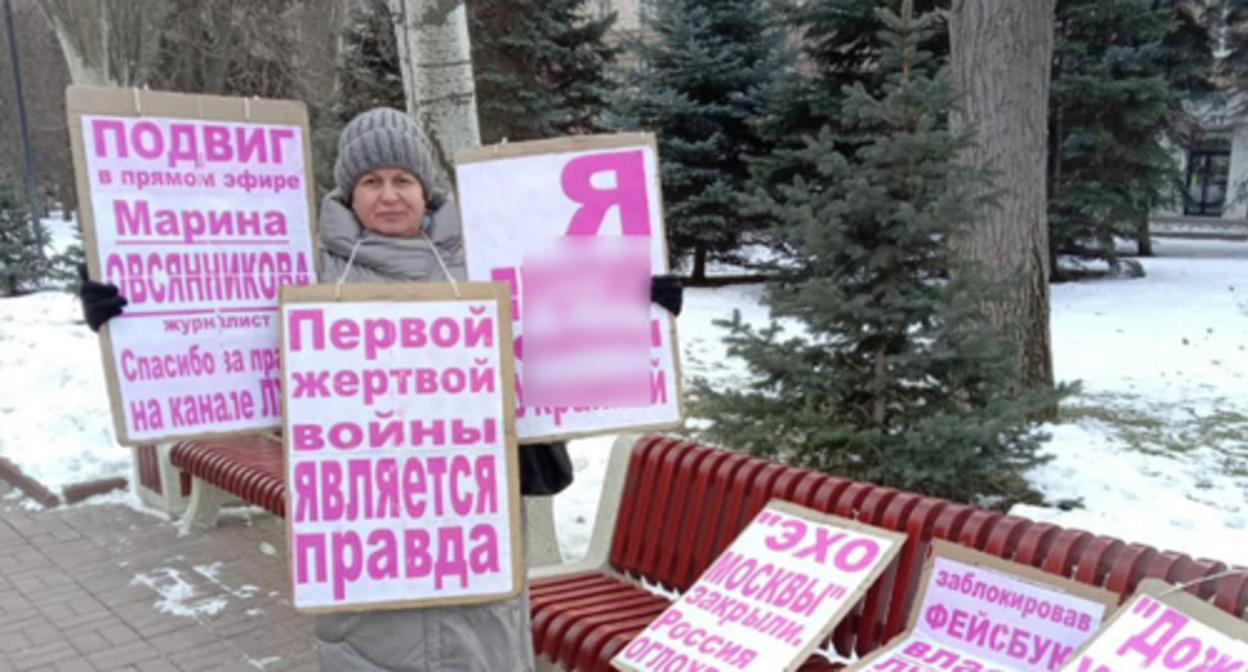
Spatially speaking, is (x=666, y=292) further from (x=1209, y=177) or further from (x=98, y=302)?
(x=1209, y=177)

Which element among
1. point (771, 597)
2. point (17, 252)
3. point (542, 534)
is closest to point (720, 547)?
point (771, 597)

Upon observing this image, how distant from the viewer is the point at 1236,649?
88.0 inches

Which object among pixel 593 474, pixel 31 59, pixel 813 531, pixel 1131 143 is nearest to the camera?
pixel 813 531

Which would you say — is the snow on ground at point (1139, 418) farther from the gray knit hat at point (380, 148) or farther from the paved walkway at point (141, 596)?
the gray knit hat at point (380, 148)

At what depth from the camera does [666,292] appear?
2.65 metres

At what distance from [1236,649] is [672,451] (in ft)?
6.81

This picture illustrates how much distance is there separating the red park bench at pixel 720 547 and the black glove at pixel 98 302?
177 cm

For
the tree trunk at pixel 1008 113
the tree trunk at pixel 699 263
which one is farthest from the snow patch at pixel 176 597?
the tree trunk at pixel 699 263

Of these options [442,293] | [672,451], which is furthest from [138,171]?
[672,451]

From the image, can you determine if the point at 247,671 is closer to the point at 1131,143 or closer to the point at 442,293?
the point at 442,293

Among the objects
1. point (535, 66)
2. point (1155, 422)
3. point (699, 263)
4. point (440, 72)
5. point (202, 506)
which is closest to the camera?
point (440, 72)

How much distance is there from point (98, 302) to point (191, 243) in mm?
305

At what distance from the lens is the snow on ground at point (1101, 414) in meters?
5.08

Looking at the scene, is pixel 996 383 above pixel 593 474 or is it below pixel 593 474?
above
